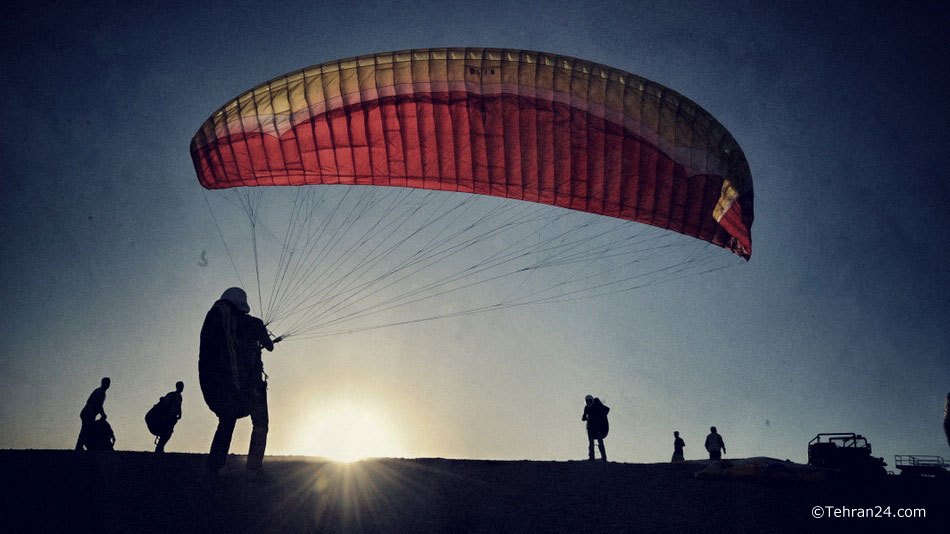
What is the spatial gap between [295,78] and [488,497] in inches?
353

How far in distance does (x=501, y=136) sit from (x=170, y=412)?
30.5 ft

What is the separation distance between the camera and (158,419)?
1207 cm

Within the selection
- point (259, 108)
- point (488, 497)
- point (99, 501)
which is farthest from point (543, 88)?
point (99, 501)

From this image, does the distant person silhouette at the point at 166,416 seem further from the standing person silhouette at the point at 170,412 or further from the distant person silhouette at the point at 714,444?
the distant person silhouette at the point at 714,444

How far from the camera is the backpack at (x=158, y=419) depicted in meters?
12.0

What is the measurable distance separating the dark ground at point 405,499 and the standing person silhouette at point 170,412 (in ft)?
13.8

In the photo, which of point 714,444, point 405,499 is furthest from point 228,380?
point 714,444

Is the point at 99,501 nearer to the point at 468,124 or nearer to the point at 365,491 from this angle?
the point at 365,491

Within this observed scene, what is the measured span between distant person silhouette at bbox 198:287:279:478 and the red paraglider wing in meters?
5.51

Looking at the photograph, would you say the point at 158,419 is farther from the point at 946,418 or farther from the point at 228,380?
the point at 946,418

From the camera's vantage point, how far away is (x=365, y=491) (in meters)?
6.37

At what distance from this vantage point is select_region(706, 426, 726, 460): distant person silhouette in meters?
18.4

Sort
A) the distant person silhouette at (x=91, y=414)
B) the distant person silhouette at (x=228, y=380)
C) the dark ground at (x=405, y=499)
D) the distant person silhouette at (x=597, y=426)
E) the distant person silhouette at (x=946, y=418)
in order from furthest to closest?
the distant person silhouette at (x=597, y=426), the distant person silhouette at (x=91, y=414), the distant person silhouette at (x=946, y=418), the distant person silhouette at (x=228, y=380), the dark ground at (x=405, y=499)

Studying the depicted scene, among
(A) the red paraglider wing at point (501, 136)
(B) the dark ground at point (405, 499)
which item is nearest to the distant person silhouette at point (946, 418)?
(B) the dark ground at point (405, 499)
